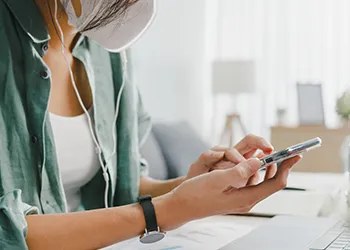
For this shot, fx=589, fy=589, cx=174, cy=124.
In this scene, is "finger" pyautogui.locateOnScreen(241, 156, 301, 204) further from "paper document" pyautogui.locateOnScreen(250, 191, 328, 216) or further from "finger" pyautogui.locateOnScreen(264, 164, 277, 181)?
"paper document" pyautogui.locateOnScreen(250, 191, 328, 216)

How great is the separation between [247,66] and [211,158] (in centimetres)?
245

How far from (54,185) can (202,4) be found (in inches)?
115

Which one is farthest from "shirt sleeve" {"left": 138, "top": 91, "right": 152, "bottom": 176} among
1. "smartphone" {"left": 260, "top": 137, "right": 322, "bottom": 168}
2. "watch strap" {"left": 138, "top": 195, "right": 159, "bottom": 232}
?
"smartphone" {"left": 260, "top": 137, "right": 322, "bottom": 168}

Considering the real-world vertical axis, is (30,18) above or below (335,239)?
above

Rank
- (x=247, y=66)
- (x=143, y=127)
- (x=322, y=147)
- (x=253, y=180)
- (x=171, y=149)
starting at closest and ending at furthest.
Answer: (x=253, y=180) → (x=143, y=127) → (x=171, y=149) → (x=322, y=147) → (x=247, y=66)

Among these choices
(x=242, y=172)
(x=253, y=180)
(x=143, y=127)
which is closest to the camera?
(x=242, y=172)

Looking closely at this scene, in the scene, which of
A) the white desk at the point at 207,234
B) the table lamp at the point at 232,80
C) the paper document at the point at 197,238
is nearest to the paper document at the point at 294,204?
the white desk at the point at 207,234

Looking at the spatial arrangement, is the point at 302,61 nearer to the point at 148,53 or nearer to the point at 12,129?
the point at 148,53

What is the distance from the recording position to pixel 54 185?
1002 millimetres

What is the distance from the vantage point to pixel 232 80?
345 cm

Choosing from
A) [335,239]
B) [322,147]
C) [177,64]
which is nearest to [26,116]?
[335,239]

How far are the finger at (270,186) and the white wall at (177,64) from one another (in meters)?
2.35

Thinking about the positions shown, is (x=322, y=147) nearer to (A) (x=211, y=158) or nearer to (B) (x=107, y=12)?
(A) (x=211, y=158)

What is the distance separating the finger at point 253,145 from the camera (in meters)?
0.95
